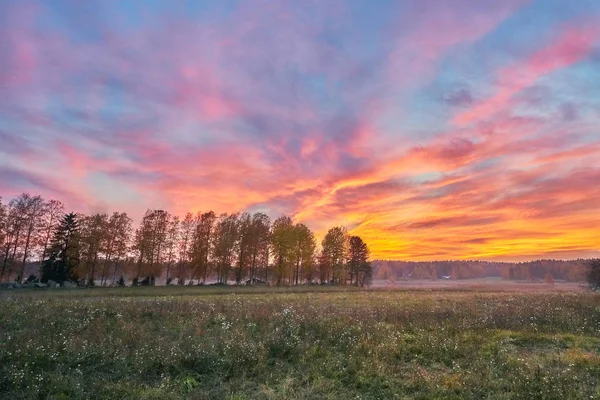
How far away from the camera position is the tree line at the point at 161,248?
2470 inches

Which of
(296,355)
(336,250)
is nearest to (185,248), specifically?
(336,250)

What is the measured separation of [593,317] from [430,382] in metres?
14.7

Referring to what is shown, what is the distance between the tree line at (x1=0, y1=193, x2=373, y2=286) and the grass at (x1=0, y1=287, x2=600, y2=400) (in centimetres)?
5327

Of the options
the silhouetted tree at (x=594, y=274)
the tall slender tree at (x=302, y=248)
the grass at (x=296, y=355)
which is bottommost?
the grass at (x=296, y=355)

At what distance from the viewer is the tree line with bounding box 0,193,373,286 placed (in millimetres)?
62750

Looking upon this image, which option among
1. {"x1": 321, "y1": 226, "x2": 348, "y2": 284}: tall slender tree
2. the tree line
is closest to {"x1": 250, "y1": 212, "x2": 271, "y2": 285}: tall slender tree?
the tree line

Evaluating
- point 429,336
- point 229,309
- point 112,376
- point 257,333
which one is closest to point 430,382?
point 429,336

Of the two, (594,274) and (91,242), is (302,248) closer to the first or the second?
(91,242)

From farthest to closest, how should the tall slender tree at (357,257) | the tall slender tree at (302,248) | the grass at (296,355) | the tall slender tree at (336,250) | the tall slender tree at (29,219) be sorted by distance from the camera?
the tall slender tree at (357,257), the tall slender tree at (336,250), the tall slender tree at (302,248), the tall slender tree at (29,219), the grass at (296,355)

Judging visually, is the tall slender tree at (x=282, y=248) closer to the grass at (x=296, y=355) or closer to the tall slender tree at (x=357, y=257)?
the tall slender tree at (x=357, y=257)

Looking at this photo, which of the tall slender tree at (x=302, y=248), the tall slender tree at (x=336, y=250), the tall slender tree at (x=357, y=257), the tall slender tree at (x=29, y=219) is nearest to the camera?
the tall slender tree at (x=29, y=219)

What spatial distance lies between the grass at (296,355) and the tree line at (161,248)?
175 ft

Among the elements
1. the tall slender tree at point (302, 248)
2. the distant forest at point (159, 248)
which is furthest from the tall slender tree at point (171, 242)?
the tall slender tree at point (302, 248)

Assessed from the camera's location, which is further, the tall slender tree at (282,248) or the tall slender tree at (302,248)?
the tall slender tree at (302,248)
